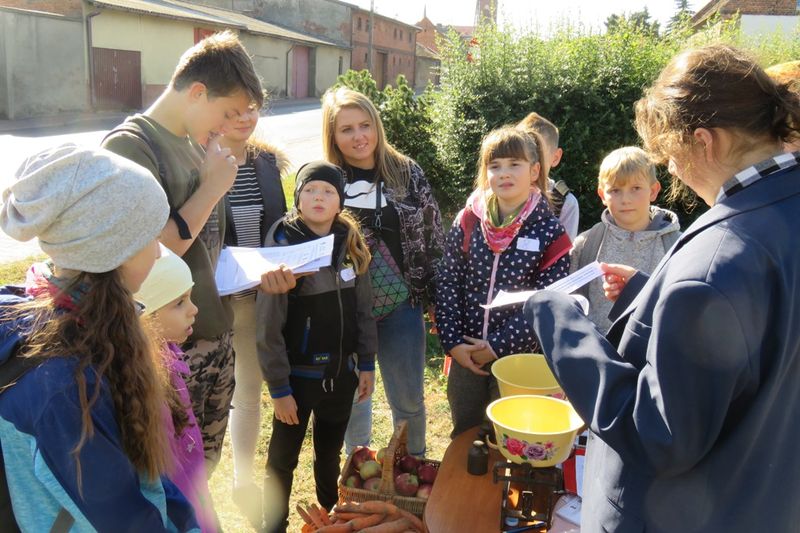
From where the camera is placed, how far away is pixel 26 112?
1880 centimetres

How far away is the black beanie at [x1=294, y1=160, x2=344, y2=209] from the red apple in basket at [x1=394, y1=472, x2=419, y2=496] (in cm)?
117

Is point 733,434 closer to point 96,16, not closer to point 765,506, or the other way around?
point 765,506

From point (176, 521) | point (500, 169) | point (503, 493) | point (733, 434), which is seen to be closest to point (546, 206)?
point (500, 169)

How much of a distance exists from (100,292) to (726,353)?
123cm

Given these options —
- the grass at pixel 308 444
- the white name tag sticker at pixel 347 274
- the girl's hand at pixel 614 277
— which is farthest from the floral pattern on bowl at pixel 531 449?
the grass at pixel 308 444

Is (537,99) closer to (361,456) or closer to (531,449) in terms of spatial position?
(361,456)

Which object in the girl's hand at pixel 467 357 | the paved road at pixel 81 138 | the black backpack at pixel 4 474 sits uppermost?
the paved road at pixel 81 138

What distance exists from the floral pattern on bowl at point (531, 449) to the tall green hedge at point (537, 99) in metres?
4.67

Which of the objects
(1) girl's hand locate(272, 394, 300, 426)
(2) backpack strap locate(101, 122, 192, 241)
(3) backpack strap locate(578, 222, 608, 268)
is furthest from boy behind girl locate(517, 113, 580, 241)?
(2) backpack strap locate(101, 122, 192, 241)

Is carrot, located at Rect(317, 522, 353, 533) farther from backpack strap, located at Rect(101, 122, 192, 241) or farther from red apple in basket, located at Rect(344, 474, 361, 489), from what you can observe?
backpack strap, located at Rect(101, 122, 192, 241)

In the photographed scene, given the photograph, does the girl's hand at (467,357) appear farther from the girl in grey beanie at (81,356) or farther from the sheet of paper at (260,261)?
the girl in grey beanie at (81,356)

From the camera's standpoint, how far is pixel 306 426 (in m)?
2.83

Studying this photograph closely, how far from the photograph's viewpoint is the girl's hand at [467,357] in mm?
2787

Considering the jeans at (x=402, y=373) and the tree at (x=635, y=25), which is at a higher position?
the tree at (x=635, y=25)
